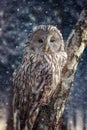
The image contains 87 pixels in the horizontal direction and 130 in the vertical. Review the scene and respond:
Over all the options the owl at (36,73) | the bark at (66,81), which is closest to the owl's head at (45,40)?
the owl at (36,73)

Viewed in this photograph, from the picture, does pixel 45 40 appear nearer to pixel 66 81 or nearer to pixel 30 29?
pixel 30 29

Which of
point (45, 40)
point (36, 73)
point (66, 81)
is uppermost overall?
point (45, 40)

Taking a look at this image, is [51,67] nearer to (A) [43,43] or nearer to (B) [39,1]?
(A) [43,43]

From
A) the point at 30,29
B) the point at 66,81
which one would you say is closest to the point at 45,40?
the point at 30,29

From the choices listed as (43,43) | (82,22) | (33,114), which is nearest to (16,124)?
(33,114)

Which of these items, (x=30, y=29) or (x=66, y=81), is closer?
(x=66, y=81)

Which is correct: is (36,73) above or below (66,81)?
above

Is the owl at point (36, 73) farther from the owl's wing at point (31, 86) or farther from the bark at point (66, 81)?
the bark at point (66, 81)
